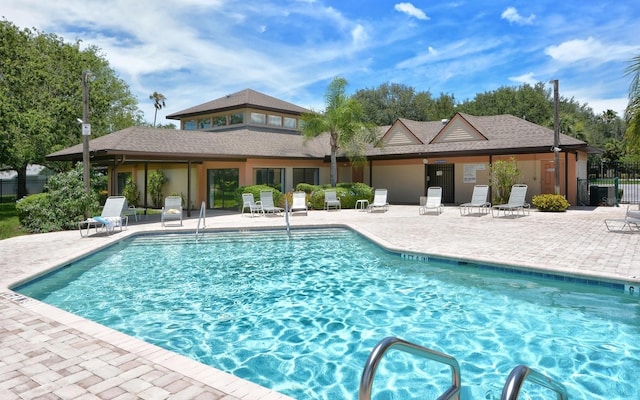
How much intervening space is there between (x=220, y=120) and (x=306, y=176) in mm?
8993

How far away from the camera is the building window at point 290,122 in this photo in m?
31.3

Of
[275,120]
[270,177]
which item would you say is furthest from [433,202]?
[275,120]

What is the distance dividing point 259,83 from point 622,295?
31.1 metres

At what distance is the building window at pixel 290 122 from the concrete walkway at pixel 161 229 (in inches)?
570

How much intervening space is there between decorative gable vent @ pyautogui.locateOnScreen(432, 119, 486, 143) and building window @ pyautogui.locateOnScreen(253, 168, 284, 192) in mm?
9432

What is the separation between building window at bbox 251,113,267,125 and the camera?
2905 cm

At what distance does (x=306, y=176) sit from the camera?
1004 inches

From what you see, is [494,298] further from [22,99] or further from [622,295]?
[22,99]

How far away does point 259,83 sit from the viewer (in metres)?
34.3

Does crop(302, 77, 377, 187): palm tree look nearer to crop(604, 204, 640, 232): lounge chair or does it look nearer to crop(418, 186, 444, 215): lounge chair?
crop(418, 186, 444, 215): lounge chair

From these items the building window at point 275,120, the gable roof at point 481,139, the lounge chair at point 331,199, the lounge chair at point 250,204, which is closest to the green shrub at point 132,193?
the lounge chair at point 250,204

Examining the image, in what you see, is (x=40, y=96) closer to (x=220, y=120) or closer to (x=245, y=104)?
(x=220, y=120)

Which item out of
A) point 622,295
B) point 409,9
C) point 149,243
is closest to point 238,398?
point 622,295

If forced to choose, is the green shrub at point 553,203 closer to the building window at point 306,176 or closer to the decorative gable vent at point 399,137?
the decorative gable vent at point 399,137
